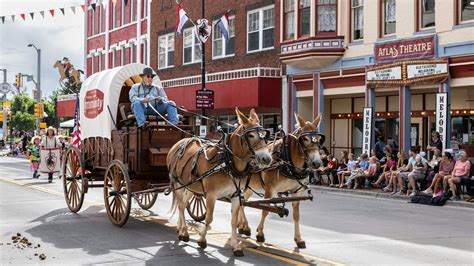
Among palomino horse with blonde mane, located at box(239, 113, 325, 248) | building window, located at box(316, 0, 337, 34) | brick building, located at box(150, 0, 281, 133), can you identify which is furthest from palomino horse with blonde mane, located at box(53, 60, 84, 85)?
palomino horse with blonde mane, located at box(239, 113, 325, 248)

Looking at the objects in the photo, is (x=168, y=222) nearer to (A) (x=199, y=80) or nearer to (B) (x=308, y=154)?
(B) (x=308, y=154)

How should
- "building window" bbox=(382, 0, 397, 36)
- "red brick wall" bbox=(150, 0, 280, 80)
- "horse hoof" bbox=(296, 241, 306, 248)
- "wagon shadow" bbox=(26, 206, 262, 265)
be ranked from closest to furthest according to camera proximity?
1. "wagon shadow" bbox=(26, 206, 262, 265)
2. "horse hoof" bbox=(296, 241, 306, 248)
3. "building window" bbox=(382, 0, 397, 36)
4. "red brick wall" bbox=(150, 0, 280, 80)

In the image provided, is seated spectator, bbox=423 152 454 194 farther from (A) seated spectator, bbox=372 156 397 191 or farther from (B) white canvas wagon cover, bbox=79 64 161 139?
(B) white canvas wagon cover, bbox=79 64 161 139

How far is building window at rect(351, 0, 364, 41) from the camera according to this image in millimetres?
24547

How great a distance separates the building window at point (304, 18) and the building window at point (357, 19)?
200 centimetres

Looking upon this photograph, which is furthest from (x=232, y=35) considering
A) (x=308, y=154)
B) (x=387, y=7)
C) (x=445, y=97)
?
(x=308, y=154)

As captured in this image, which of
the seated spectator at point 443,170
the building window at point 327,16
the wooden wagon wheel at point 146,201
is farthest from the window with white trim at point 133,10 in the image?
the wooden wagon wheel at point 146,201

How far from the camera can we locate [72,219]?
1235 cm

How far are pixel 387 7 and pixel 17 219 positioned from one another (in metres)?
16.1

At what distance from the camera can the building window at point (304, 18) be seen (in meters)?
26.1

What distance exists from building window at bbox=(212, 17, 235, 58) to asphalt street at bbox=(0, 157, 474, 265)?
55.7ft

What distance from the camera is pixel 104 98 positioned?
42.4 ft

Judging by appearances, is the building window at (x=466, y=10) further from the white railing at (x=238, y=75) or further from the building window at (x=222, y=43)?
the building window at (x=222, y=43)

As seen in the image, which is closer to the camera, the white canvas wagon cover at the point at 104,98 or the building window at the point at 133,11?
the white canvas wagon cover at the point at 104,98
